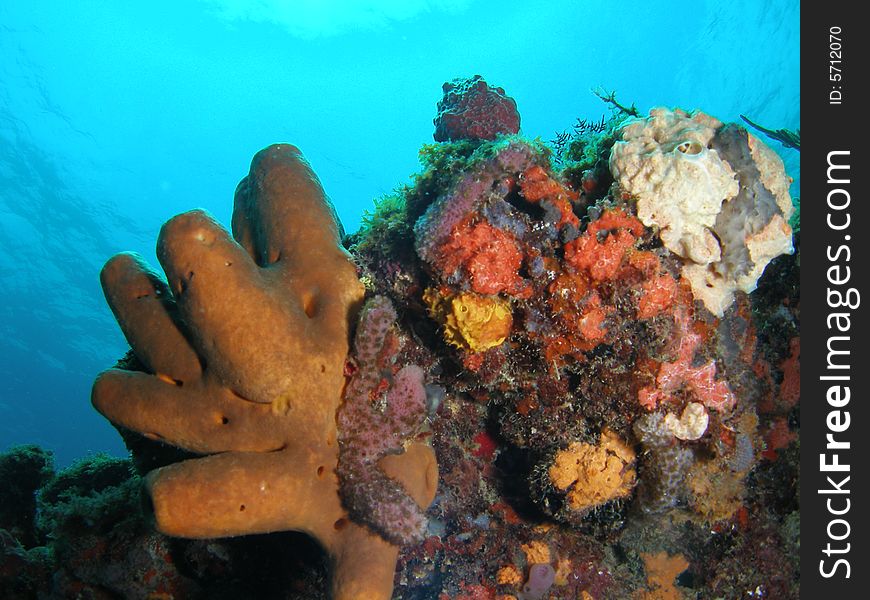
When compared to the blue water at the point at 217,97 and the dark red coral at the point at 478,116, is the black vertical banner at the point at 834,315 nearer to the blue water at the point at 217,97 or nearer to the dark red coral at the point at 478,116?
the dark red coral at the point at 478,116

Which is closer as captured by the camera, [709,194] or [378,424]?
[709,194]

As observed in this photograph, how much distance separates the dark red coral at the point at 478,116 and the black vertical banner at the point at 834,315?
247cm

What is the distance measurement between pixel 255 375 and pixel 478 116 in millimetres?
3414

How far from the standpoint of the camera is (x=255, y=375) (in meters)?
2.94

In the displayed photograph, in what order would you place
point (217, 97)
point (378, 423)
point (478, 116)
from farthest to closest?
point (217, 97)
point (478, 116)
point (378, 423)

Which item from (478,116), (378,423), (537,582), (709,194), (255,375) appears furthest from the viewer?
(478,116)

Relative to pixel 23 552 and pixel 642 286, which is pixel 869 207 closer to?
pixel 642 286

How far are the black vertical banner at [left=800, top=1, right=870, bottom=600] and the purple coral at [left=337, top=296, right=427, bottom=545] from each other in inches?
121

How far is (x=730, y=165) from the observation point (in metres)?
3.43

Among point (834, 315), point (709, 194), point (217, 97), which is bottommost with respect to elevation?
point (834, 315)

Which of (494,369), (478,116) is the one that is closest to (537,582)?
(494,369)

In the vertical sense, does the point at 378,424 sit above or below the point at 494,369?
below

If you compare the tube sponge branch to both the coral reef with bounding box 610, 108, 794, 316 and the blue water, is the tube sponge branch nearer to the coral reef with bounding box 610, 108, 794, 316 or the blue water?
the coral reef with bounding box 610, 108, 794, 316

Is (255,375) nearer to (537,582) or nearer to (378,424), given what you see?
(378,424)
